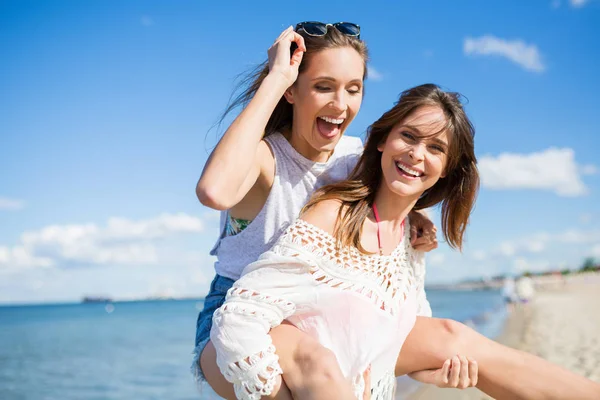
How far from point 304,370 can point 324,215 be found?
0.87 metres

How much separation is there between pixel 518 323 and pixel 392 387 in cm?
1754

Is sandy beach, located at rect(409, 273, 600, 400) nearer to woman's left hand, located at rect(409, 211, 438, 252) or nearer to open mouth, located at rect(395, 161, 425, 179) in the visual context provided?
woman's left hand, located at rect(409, 211, 438, 252)

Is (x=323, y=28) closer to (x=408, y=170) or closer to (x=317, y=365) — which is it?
(x=408, y=170)

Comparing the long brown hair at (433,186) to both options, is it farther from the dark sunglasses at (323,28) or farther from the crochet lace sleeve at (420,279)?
the dark sunglasses at (323,28)

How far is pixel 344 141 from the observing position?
379 centimetres

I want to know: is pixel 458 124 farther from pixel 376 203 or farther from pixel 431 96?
pixel 376 203

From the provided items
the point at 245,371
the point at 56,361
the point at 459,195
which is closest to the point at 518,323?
the point at 56,361

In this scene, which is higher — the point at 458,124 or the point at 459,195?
the point at 458,124

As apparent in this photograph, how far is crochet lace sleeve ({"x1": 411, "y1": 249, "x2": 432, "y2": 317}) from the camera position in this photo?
3.70 metres

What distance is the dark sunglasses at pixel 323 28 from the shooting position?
3.43 m

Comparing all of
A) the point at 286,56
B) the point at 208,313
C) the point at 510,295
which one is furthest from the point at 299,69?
the point at 510,295

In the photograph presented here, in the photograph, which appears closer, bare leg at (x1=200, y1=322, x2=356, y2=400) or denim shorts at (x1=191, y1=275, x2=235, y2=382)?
bare leg at (x1=200, y1=322, x2=356, y2=400)

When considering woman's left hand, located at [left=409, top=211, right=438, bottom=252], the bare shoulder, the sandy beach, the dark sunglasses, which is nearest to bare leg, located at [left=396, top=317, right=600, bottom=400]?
woman's left hand, located at [left=409, top=211, right=438, bottom=252]

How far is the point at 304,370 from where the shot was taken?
2654 mm
